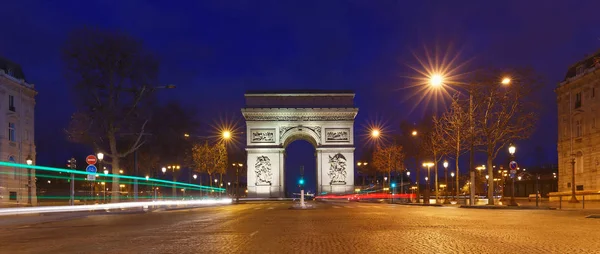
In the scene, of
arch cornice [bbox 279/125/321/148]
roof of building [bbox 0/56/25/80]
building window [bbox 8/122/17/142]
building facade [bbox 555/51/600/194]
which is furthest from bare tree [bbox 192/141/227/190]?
building facade [bbox 555/51/600/194]

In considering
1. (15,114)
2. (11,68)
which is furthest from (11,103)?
(11,68)

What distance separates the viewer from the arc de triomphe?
68938 mm

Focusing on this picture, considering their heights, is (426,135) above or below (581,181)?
above

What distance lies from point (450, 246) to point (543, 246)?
1466mm

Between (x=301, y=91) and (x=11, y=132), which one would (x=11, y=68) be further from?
(x=301, y=91)

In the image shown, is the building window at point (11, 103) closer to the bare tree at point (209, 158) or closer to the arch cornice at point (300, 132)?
the bare tree at point (209, 158)

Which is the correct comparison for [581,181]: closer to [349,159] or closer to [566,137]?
[566,137]

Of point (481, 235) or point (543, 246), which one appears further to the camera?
point (481, 235)

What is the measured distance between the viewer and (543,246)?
32.5ft

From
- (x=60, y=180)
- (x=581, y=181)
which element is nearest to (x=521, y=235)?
(x=60, y=180)

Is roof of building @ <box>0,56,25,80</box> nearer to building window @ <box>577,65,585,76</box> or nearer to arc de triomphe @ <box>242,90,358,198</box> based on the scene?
arc de triomphe @ <box>242,90,358,198</box>

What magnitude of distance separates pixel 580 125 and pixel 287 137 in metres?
30.0

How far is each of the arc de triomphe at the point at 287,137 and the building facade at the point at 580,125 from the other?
2147 cm

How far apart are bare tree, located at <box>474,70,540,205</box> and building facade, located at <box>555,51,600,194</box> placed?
1917cm
